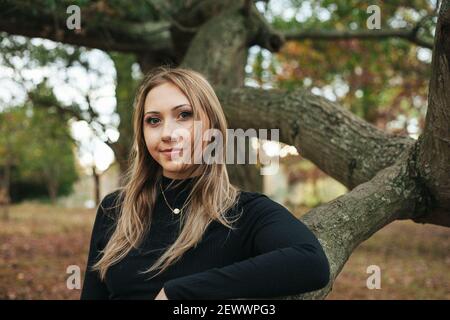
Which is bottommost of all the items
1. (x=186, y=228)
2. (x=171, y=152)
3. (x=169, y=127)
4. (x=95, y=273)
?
(x=95, y=273)

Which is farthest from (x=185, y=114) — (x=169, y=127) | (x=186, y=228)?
(x=186, y=228)

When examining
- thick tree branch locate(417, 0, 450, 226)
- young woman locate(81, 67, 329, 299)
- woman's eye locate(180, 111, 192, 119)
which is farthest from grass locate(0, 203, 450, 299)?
woman's eye locate(180, 111, 192, 119)

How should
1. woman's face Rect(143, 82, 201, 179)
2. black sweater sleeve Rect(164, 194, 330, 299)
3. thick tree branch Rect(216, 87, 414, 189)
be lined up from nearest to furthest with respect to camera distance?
black sweater sleeve Rect(164, 194, 330, 299) → woman's face Rect(143, 82, 201, 179) → thick tree branch Rect(216, 87, 414, 189)

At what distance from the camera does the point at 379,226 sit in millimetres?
2916

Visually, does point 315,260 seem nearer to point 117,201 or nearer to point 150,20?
point 117,201

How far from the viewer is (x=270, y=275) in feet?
5.85

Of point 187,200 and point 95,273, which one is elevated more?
point 187,200

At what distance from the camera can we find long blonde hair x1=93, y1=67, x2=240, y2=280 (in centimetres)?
212

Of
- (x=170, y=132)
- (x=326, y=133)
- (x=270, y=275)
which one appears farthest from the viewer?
(x=326, y=133)

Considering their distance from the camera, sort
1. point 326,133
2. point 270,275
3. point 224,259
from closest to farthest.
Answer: point 270,275 → point 224,259 → point 326,133

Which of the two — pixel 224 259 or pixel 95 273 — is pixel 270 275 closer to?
pixel 224 259

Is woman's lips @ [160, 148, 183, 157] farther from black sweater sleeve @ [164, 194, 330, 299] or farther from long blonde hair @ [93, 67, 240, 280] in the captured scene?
black sweater sleeve @ [164, 194, 330, 299]

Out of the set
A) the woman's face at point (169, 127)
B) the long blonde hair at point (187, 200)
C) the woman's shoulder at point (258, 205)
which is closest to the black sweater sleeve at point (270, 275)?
the woman's shoulder at point (258, 205)

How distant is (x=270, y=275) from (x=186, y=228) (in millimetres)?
490
